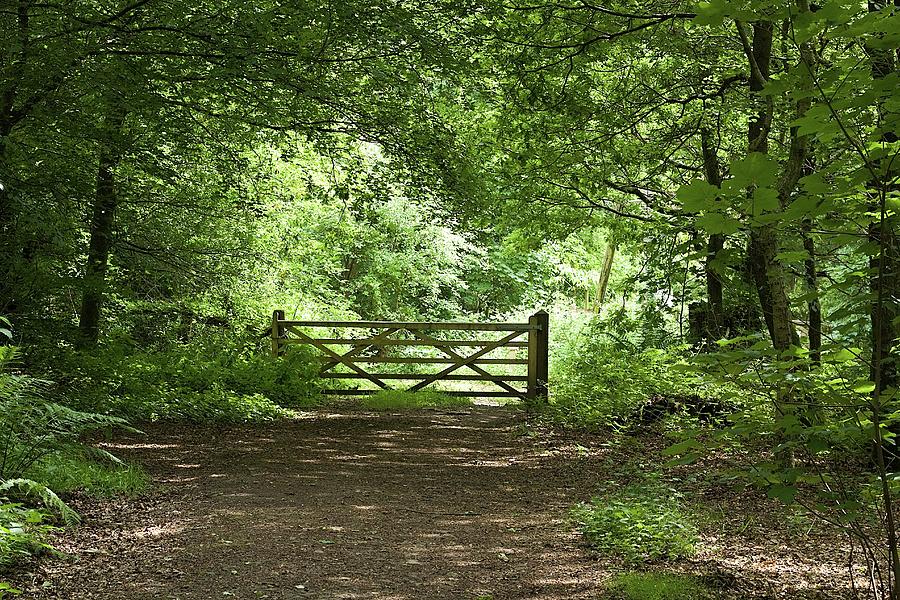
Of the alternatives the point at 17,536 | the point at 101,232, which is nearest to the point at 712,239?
the point at 17,536

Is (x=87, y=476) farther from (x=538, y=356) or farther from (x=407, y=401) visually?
(x=538, y=356)

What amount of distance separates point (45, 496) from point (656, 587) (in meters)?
3.24

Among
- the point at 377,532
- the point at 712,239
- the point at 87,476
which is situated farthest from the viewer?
the point at 712,239

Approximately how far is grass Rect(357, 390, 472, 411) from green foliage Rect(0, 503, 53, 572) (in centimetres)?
788

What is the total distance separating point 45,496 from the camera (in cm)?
416

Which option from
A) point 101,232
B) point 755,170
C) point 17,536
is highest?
point 101,232

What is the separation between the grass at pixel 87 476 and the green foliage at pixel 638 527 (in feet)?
11.0

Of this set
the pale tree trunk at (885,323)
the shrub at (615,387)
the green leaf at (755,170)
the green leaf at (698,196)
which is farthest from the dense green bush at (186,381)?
the pale tree trunk at (885,323)

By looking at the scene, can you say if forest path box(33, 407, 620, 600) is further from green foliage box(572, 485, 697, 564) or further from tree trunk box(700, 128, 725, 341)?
tree trunk box(700, 128, 725, 341)

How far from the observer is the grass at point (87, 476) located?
17.3ft

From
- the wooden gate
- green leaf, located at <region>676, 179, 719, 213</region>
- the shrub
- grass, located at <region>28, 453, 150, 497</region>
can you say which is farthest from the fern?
the wooden gate

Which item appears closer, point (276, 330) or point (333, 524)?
point (333, 524)

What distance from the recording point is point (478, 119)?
11.7m

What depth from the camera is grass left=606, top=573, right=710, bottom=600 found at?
3.87m
